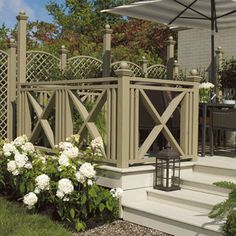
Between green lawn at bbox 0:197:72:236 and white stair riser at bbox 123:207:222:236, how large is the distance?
66cm

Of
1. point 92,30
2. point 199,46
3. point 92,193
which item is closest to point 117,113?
point 92,193

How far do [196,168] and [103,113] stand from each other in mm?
1598

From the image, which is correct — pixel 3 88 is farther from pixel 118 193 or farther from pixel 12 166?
pixel 118 193

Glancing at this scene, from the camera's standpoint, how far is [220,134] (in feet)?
23.2

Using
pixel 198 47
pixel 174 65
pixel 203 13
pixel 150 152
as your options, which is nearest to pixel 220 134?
pixel 150 152

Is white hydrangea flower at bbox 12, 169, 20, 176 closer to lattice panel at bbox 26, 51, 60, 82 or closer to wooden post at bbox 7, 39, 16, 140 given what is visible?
wooden post at bbox 7, 39, 16, 140

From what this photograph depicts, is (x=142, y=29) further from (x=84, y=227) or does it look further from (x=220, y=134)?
(x=84, y=227)

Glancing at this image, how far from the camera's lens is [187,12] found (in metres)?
7.42

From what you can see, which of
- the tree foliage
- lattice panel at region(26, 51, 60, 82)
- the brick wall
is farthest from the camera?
the tree foliage

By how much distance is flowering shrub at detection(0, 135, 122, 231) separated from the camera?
4332mm

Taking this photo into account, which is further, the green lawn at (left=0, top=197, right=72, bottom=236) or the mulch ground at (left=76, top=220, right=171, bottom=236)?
the mulch ground at (left=76, top=220, right=171, bottom=236)

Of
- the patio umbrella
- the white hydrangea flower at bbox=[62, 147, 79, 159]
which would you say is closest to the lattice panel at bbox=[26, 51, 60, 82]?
the patio umbrella

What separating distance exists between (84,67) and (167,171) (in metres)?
3.57

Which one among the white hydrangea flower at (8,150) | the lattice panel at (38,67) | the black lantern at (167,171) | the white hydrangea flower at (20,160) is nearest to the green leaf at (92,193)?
the black lantern at (167,171)
